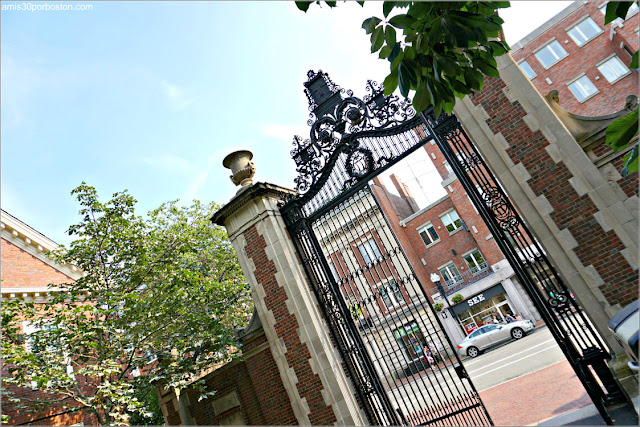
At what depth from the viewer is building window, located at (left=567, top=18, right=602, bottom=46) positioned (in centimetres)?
2342

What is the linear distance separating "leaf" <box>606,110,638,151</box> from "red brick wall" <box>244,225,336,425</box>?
6.39 meters

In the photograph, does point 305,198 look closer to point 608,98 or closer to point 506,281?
point 506,281

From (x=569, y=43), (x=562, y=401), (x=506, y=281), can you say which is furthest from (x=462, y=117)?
(x=569, y=43)

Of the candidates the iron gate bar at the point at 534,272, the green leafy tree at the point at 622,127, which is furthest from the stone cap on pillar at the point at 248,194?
the green leafy tree at the point at 622,127

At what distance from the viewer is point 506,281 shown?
883 inches

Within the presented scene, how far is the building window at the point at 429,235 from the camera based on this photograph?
24969 millimetres

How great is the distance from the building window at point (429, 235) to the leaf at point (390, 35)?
22.8 metres

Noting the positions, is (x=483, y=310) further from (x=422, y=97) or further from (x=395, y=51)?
(x=395, y=51)

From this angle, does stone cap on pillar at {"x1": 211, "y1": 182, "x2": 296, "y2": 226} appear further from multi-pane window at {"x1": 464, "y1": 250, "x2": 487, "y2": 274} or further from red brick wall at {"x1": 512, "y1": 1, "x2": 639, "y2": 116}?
red brick wall at {"x1": 512, "y1": 1, "x2": 639, "y2": 116}

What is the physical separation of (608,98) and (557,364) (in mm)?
18961

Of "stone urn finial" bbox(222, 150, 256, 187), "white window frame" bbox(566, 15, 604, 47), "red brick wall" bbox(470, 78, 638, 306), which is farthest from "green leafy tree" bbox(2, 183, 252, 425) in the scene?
"white window frame" bbox(566, 15, 604, 47)

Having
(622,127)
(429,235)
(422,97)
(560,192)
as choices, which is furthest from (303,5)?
(429,235)

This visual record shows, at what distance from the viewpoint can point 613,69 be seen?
22.6 metres

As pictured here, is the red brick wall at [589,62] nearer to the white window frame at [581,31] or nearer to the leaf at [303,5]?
the white window frame at [581,31]
